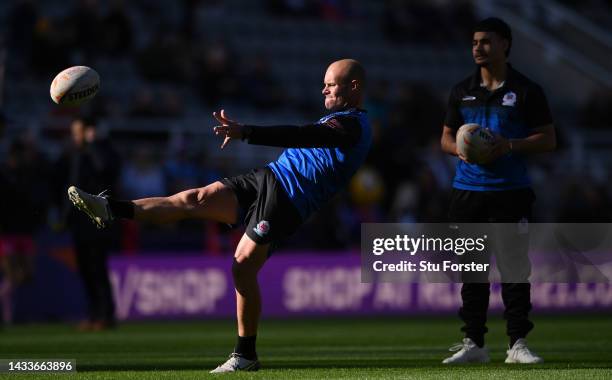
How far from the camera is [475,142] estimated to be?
9.21 metres

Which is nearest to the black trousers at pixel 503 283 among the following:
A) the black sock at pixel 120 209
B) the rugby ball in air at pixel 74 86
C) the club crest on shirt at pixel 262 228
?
the club crest on shirt at pixel 262 228

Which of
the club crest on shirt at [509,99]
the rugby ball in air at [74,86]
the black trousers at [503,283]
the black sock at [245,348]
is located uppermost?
the rugby ball in air at [74,86]

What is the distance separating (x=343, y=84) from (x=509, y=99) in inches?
53.9

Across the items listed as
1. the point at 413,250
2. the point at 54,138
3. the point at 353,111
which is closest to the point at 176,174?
the point at 54,138

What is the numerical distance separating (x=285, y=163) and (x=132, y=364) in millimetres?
1987

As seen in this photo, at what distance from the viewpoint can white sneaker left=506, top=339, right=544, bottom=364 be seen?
923cm

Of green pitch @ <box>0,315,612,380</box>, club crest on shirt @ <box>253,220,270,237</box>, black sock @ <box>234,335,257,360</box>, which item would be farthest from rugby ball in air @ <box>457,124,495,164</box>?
black sock @ <box>234,335,257,360</box>

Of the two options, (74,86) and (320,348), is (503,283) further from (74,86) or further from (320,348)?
(74,86)

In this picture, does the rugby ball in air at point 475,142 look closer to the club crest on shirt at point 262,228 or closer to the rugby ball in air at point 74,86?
the club crest on shirt at point 262,228

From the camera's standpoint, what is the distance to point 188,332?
14.7 metres

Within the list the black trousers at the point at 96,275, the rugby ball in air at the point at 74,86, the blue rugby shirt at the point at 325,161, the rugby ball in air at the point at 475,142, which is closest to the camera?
the blue rugby shirt at the point at 325,161

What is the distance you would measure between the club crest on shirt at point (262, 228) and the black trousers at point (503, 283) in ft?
5.83

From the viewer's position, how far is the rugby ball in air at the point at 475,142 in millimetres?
9211

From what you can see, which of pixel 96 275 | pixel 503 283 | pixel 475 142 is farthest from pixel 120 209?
pixel 96 275
